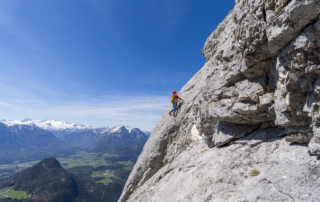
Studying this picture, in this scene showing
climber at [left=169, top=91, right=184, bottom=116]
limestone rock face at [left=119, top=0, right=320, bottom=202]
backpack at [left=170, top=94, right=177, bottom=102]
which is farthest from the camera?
backpack at [left=170, top=94, right=177, bottom=102]

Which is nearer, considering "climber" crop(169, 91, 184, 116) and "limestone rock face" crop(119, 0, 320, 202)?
"limestone rock face" crop(119, 0, 320, 202)

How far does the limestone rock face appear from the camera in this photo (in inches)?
233

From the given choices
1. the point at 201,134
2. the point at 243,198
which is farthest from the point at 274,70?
the point at 201,134

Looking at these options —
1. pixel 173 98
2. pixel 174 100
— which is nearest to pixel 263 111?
pixel 174 100

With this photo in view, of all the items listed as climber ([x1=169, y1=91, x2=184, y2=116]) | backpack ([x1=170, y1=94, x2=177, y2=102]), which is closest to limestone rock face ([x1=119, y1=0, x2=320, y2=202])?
climber ([x1=169, y1=91, x2=184, y2=116])

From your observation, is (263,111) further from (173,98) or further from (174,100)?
(173,98)

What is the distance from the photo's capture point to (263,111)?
853 centimetres

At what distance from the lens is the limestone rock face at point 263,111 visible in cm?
591

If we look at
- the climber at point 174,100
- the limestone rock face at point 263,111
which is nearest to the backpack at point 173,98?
the climber at point 174,100

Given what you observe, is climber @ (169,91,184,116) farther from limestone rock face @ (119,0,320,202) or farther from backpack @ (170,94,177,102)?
limestone rock face @ (119,0,320,202)

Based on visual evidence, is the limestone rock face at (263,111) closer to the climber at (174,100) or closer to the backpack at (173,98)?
the climber at (174,100)

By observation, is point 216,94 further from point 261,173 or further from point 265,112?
point 261,173

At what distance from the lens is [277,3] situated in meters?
6.17

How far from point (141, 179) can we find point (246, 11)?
19548 millimetres
